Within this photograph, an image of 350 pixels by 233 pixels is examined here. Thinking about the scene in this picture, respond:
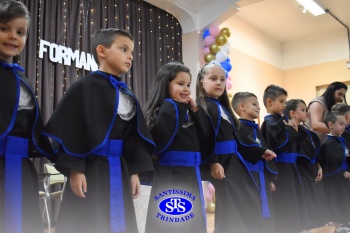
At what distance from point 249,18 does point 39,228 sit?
27.9 ft

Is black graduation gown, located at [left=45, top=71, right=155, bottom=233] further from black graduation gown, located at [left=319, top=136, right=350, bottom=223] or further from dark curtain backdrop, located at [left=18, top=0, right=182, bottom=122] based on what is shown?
dark curtain backdrop, located at [left=18, top=0, right=182, bottom=122]

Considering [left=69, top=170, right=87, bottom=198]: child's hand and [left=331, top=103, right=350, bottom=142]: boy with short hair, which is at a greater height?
[left=331, top=103, right=350, bottom=142]: boy with short hair

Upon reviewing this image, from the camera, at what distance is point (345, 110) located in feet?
13.7

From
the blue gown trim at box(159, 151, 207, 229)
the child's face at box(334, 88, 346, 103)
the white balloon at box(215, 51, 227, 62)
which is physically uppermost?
the white balloon at box(215, 51, 227, 62)

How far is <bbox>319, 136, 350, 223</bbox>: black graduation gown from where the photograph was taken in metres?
3.99

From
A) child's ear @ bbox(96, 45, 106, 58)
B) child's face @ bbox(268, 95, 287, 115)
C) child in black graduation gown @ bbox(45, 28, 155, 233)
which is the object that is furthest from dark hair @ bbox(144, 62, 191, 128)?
child's face @ bbox(268, 95, 287, 115)

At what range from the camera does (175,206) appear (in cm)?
224

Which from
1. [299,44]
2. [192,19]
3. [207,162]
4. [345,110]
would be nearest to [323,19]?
[299,44]

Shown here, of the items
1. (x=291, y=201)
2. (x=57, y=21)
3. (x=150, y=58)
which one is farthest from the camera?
(x=150, y=58)

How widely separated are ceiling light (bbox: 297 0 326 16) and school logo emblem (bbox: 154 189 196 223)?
6651mm

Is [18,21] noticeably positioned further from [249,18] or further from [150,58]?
[249,18]

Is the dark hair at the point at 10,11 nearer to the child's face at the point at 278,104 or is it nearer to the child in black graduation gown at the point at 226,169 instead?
the child in black graduation gown at the point at 226,169

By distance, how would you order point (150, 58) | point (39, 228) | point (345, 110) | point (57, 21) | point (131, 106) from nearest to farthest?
point (39, 228), point (131, 106), point (345, 110), point (57, 21), point (150, 58)

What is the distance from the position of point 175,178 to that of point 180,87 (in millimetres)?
590
